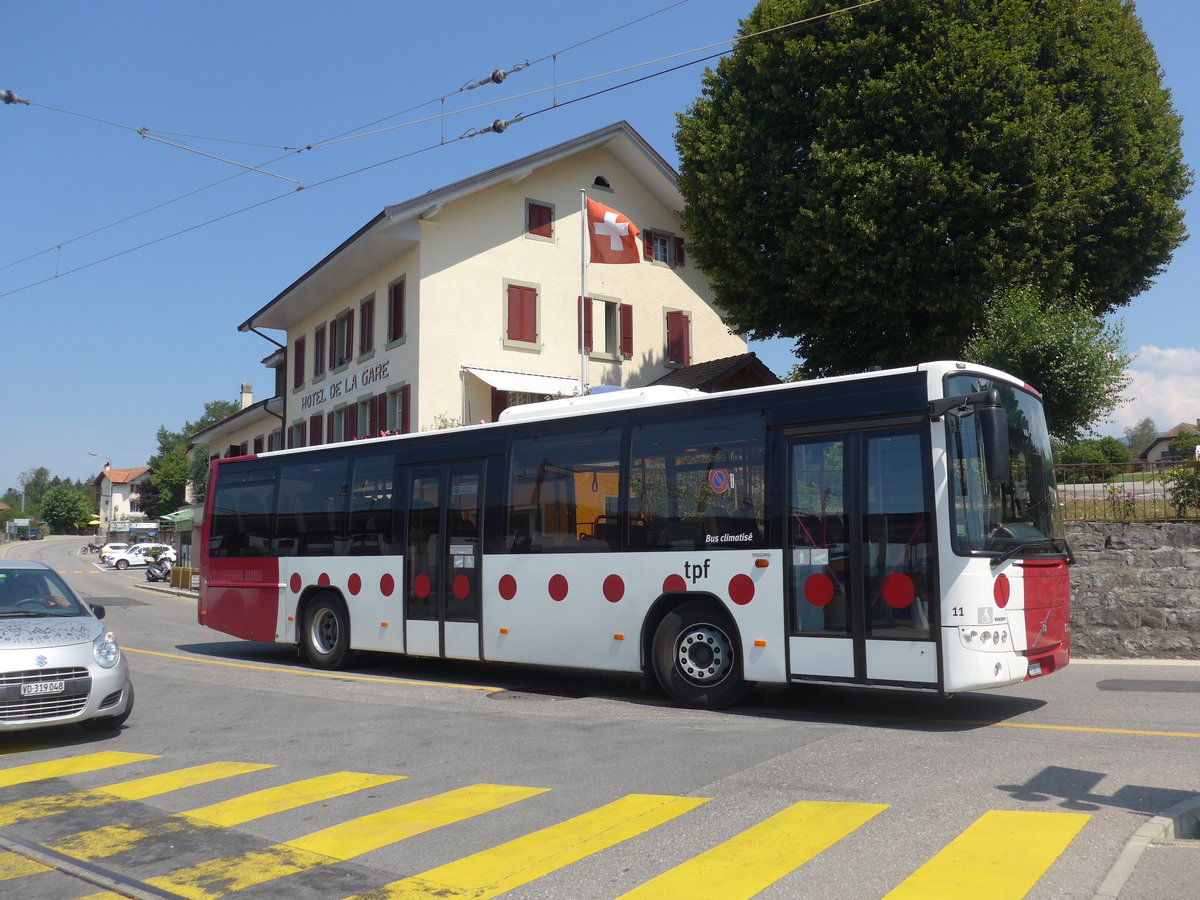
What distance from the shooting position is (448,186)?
2712cm

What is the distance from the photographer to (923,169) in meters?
20.7

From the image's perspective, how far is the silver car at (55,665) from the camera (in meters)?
8.41

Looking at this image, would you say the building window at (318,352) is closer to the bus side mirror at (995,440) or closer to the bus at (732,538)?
the bus at (732,538)

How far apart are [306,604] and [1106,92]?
19925 millimetres

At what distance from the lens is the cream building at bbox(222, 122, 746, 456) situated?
90.2ft

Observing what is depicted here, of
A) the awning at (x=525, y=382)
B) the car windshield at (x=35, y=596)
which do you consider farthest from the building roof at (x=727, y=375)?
the car windshield at (x=35, y=596)

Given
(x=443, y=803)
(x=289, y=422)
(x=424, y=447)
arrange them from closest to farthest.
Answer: (x=443, y=803), (x=424, y=447), (x=289, y=422)

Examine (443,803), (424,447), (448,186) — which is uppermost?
(448,186)

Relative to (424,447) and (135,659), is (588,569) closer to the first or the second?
(424,447)

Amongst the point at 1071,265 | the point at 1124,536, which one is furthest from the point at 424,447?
the point at 1071,265

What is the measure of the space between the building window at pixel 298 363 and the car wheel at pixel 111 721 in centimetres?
2815

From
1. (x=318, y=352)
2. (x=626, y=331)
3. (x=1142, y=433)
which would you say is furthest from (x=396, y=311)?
(x=1142, y=433)

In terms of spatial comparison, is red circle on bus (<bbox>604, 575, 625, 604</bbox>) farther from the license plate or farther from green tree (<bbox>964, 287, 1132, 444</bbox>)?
green tree (<bbox>964, 287, 1132, 444</bbox>)

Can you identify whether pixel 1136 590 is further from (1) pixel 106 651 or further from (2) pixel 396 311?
(2) pixel 396 311
